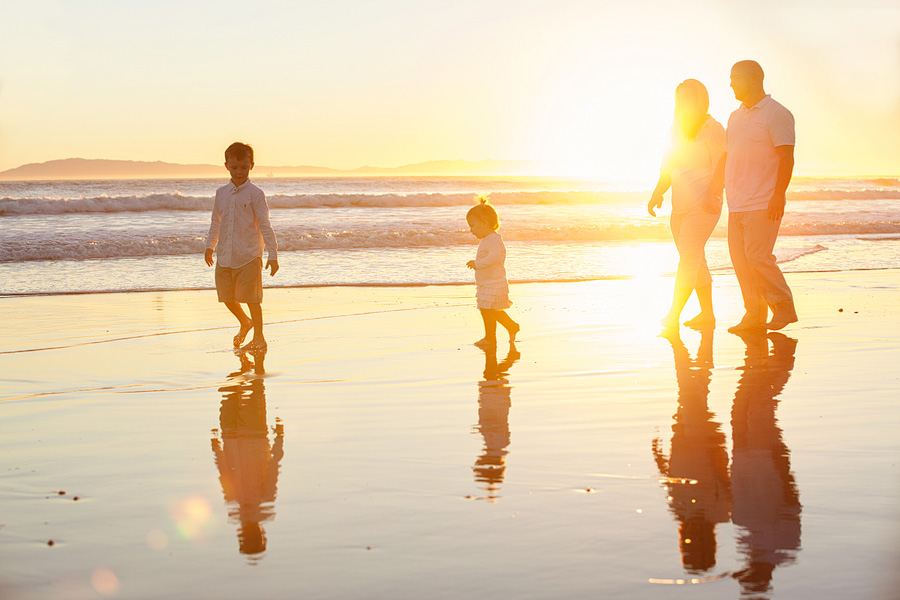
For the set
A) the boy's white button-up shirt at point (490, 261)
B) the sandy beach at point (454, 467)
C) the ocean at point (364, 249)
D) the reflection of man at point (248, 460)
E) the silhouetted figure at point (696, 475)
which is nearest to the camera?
the sandy beach at point (454, 467)

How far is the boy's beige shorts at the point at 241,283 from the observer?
7.62 meters

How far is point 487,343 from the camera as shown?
7.20 meters

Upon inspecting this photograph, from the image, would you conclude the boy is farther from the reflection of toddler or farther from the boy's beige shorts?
the reflection of toddler

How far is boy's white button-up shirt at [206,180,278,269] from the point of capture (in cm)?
768

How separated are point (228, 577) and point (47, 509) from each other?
3.44ft

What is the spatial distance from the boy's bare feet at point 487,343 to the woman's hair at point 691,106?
260 centimetres

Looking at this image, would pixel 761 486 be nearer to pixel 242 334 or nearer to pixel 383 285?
pixel 242 334

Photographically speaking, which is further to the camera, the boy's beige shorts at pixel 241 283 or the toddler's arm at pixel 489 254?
the toddler's arm at pixel 489 254

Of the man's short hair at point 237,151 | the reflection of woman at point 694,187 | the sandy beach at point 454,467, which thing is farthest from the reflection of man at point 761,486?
the man's short hair at point 237,151

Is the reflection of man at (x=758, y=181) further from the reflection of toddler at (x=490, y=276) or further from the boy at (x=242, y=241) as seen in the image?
the boy at (x=242, y=241)

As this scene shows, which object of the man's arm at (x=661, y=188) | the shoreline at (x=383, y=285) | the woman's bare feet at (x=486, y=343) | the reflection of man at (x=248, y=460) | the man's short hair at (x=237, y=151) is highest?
the man's short hair at (x=237, y=151)

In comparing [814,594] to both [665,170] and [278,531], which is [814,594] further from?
[665,170]

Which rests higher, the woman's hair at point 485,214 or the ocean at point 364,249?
the woman's hair at point 485,214

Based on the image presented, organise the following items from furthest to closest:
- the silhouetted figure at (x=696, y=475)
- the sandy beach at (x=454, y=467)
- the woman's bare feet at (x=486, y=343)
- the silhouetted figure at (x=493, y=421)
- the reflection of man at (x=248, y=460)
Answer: the woman's bare feet at (x=486, y=343)
the silhouetted figure at (x=493, y=421)
the reflection of man at (x=248, y=460)
the silhouetted figure at (x=696, y=475)
the sandy beach at (x=454, y=467)
